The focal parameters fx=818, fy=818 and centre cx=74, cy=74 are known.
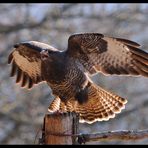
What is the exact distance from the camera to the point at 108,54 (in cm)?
769

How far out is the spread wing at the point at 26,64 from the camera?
790 centimetres

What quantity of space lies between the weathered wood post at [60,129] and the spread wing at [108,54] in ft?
4.43

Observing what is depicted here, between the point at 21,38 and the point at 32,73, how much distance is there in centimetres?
744

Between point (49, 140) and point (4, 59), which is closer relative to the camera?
point (49, 140)

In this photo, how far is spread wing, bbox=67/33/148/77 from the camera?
7484 mm

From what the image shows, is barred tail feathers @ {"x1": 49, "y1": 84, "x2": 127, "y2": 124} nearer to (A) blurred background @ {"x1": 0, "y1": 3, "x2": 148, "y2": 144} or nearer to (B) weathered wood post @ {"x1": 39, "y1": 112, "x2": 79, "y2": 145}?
(B) weathered wood post @ {"x1": 39, "y1": 112, "x2": 79, "y2": 145}

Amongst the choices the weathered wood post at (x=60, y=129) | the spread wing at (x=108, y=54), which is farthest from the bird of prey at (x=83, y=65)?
the weathered wood post at (x=60, y=129)

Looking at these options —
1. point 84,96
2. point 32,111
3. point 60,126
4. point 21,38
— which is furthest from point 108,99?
point 21,38

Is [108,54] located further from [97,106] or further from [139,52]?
[97,106]

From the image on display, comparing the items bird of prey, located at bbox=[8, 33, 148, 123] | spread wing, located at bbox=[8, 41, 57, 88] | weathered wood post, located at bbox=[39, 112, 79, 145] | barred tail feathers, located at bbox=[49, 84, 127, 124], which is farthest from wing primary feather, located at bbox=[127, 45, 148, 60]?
weathered wood post, located at bbox=[39, 112, 79, 145]

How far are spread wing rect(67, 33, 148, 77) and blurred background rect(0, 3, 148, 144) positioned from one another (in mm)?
5674

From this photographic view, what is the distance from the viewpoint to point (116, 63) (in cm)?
769

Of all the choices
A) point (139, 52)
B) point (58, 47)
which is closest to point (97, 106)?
point (139, 52)

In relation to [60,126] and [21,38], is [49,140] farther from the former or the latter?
[21,38]
